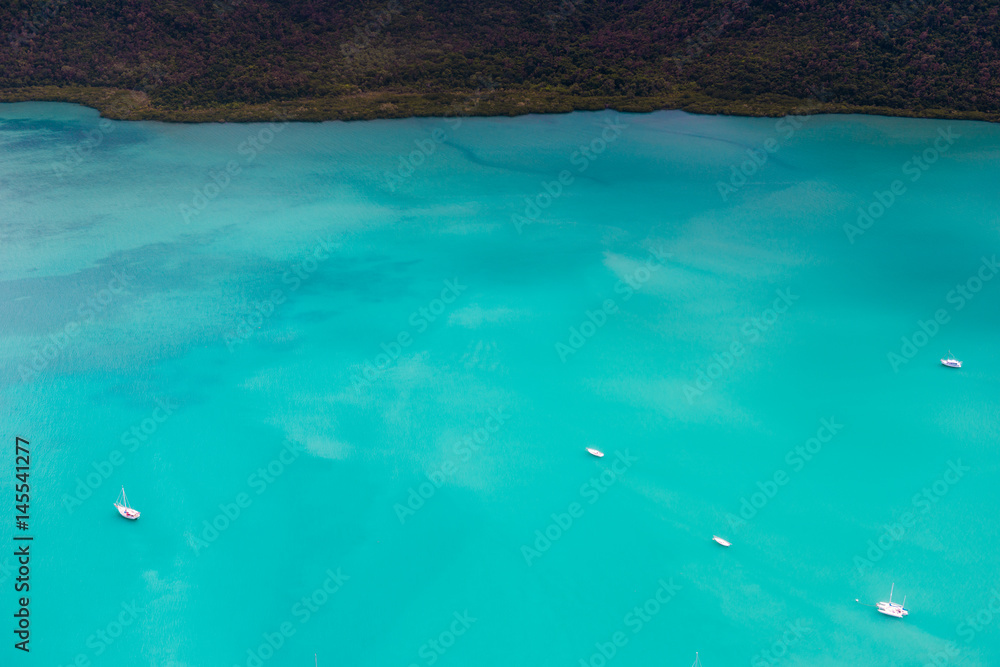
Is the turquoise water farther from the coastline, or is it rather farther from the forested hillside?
the forested hillside

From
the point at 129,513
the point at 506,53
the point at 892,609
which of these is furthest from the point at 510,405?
the point at 506,53

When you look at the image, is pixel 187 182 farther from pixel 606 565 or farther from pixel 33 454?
pixel 606 565

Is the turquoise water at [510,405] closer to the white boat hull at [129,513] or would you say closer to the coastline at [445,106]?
the white boat hull at [129,513]

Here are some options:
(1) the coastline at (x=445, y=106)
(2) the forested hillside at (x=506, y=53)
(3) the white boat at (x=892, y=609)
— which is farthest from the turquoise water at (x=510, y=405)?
(2) the forested hillside at (x=506, y=53)

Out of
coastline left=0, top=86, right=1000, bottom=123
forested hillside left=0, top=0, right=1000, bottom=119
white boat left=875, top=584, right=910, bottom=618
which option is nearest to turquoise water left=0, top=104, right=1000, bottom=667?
white boat left=875, top=584, right=910, bottom=618

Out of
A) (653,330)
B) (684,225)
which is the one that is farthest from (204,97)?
(653,330)

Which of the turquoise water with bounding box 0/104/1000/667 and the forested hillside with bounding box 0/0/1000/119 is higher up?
the forested hillside with bounding box 0/0/1000/119
